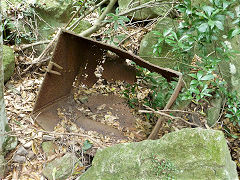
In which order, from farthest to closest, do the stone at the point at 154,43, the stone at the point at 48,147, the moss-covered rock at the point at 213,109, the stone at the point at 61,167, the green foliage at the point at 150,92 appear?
the stone at the point at 154,43
the moss-covered rock at the point at 213,109
the green foliage at the point at 150,92
the stone at the point at 48,147
the stone at the point at 61,167

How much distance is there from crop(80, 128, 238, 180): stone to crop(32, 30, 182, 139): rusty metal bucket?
0.88 meters

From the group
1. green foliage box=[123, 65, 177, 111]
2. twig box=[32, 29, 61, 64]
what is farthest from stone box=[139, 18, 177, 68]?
twig box=[32, 29, 61, 64]

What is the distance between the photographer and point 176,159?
1.62 meters

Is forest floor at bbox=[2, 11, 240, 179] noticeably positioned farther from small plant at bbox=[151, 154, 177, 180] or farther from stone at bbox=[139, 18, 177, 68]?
stone at bbox=[139, 18, 177, 68]

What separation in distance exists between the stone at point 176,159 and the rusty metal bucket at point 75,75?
2.89 ft

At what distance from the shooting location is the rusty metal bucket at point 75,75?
2.64 meters

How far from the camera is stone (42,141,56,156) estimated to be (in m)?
2.38

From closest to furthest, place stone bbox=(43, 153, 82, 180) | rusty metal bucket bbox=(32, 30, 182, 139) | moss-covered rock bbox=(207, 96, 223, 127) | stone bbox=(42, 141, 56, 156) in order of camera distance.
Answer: stone bbox=(43, 153, 82, 180)
stone bbox=(42, 141, 56, 156)
rusty metal bucket bbox=(32, 30, 182, 139)
moss-covered rock bbox=(207, 96, 223, 127)

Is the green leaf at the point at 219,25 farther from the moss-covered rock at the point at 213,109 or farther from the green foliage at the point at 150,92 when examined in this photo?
the moss-covered rock at the point at 213,109

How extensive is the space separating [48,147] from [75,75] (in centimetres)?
107

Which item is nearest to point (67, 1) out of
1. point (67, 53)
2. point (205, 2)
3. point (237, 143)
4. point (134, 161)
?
point (67, 53)

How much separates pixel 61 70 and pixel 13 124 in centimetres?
80

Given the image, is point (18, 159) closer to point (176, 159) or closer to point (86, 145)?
point (86, 145)

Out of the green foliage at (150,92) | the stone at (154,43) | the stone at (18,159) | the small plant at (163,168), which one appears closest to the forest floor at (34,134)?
the stone at (18,159)
